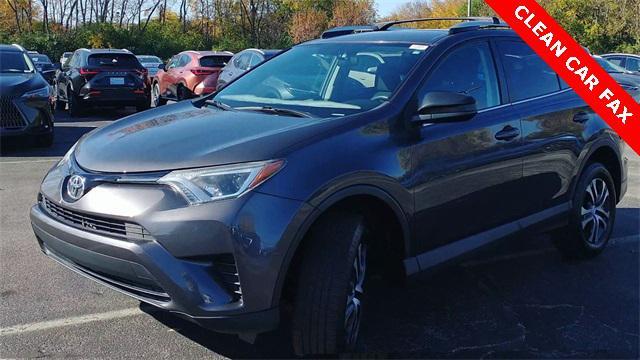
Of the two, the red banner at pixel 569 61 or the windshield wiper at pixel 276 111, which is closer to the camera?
the windshield wiper at pixel 276 111

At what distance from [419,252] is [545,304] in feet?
3.82

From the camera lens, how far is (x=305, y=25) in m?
50.5

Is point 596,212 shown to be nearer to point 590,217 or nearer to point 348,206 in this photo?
point 590,217

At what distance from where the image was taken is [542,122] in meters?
4.34

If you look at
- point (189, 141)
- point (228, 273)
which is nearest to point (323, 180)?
point (228, 273)

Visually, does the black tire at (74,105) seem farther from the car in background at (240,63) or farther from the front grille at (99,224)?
the front grille at (99,224)

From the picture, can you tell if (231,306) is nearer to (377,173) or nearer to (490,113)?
(377,173)

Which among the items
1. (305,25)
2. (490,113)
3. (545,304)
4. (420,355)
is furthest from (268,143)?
(305,25)

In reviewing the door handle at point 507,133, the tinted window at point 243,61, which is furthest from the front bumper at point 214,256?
the tinted window at point 243,61

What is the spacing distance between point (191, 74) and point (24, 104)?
6340 mm

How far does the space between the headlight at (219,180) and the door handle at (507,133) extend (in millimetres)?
1705

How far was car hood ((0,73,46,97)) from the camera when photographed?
8.93m

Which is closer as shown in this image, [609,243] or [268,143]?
[268,143]

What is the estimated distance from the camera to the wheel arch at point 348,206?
2.79 meters
